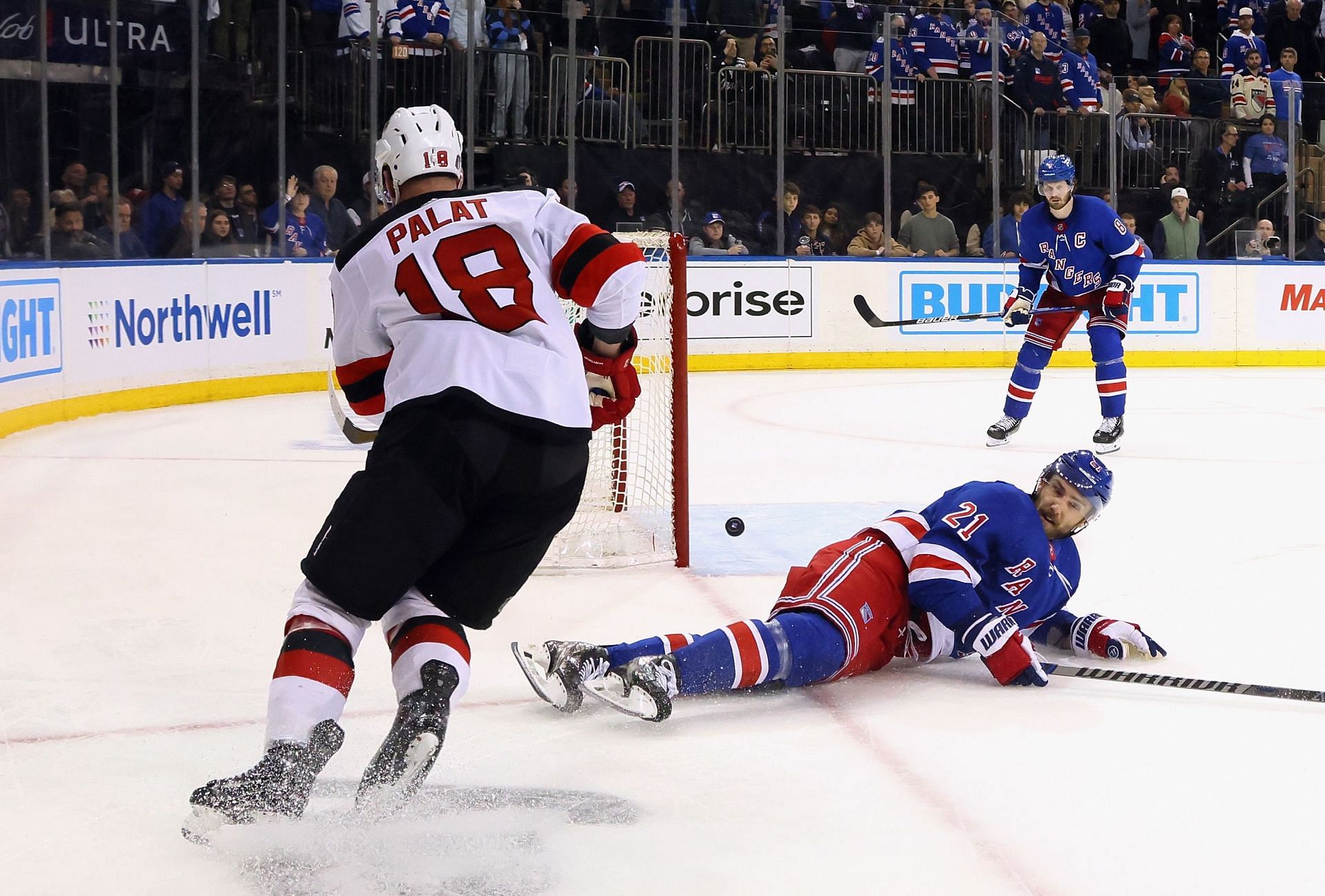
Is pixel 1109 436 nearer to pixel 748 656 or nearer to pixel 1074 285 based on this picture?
pixel 1074 285

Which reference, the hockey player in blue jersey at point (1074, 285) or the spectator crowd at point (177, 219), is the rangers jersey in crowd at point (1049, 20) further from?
the spectator crowd at point (177, 219)

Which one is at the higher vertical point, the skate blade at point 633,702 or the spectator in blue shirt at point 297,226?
the spectator in blue shirt at point 297,226

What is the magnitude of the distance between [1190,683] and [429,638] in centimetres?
145

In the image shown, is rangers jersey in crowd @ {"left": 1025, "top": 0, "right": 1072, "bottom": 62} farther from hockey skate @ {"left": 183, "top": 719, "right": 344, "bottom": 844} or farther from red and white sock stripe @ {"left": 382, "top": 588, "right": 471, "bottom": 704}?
hockey skate @ {"left": 183, "top": 719, "right": 344, "bottom": 844}

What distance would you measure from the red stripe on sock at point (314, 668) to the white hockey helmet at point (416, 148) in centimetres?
65

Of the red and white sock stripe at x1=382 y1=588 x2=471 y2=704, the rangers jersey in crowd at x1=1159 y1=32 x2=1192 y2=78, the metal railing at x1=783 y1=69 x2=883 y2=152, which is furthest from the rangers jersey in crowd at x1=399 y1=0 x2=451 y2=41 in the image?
the red and white sock stripe at x1=382 y1=588 x2=471 y2=704

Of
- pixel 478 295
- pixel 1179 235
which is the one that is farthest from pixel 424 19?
pixel 478 295

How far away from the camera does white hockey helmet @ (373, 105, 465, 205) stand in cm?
204

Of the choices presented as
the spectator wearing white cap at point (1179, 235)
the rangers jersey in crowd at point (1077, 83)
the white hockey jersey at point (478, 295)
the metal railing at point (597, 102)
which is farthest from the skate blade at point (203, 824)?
the rangers jersey in crowd at point (1077, 83)

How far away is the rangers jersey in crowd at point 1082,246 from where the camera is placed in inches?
262

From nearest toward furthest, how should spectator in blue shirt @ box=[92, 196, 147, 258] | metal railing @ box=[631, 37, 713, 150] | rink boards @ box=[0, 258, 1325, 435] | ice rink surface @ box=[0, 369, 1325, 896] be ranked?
1. ice rink surface @ box=[0, 369, 1325, 896]
2. spectator in blue shirt @ box=[92, 196, 147, 258]
3. rink boards @ box=[0, 258, 1325, 435]
4. metal railing @ box=[631, 37, 713, 150]

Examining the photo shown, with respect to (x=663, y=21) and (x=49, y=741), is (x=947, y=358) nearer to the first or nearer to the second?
(x=663, y=21)

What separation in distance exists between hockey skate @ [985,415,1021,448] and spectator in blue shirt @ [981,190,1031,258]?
166 inches

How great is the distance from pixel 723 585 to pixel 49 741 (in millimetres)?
1666
